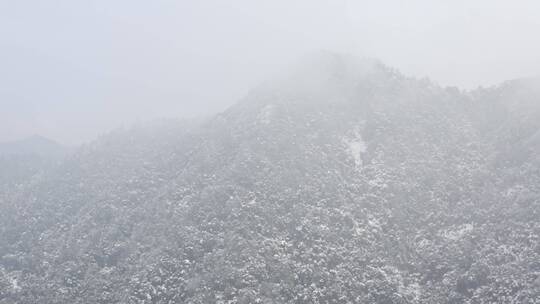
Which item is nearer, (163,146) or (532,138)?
(532,138)

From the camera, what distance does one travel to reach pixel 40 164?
186m

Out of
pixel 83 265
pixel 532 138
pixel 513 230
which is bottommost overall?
pixel 83 265

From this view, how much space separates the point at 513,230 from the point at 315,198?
115ft

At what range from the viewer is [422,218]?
106625 millimetres

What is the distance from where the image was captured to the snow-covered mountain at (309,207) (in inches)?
3543

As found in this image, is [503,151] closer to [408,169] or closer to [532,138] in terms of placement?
[532,138]

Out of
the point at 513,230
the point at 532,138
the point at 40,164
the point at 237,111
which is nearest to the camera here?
the point at 513,230

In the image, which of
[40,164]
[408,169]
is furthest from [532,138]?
[40,164]

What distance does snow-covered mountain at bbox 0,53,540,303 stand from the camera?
90.0m

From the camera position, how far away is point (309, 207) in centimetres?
10444

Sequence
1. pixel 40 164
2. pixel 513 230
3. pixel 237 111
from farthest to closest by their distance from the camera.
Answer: pixel 40 164 → pixel 237 111 → pixel 513 230

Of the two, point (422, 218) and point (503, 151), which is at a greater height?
point (503, 151)

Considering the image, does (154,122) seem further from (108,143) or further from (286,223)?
(286,223)

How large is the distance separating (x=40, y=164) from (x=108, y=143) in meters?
37.2
